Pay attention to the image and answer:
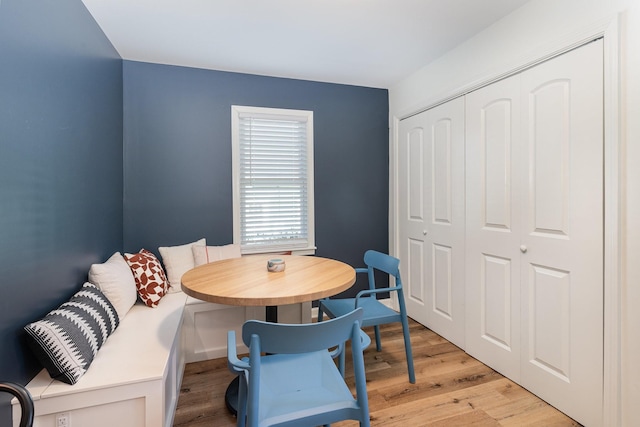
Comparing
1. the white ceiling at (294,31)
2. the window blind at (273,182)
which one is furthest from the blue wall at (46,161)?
the window blind at (273,182)

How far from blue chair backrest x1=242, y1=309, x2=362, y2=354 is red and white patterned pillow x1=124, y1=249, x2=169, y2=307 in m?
1.53

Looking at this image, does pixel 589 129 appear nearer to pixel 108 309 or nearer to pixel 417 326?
pixel 417 326

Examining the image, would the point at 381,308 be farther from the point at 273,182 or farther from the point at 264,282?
the point at 273,182

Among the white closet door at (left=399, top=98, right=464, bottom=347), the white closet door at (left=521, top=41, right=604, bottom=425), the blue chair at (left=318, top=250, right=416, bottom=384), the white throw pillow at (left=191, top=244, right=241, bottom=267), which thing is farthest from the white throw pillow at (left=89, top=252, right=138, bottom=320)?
the white closet door at (left=521, top=41, right=604, bottom=425)

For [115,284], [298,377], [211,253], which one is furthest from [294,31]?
[298,377]

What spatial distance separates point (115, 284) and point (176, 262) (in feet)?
2.11

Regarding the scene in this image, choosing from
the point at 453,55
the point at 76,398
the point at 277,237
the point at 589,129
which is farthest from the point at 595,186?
the point at 76,398

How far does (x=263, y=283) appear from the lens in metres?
Result: 1.65

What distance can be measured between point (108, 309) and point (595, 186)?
105 inches

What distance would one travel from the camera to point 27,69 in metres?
1.39

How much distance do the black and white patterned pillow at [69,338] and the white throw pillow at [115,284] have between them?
276 millimetres

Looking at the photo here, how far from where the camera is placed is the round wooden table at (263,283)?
1440mm

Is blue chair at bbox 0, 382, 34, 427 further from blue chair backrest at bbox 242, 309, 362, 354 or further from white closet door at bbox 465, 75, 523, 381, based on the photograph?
white closet door at bbox 465, 75, 523, 381

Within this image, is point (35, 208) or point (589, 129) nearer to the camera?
point (35, 208)
